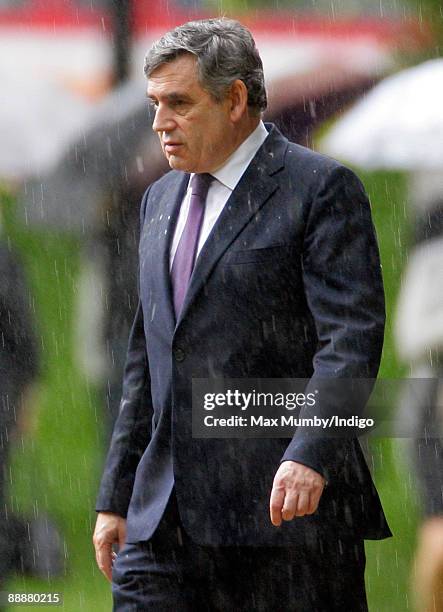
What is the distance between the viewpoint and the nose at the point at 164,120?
3.24m

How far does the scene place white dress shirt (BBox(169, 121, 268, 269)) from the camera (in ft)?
10.8

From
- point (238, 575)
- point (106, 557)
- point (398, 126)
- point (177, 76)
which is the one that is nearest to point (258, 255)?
point (177, 76)

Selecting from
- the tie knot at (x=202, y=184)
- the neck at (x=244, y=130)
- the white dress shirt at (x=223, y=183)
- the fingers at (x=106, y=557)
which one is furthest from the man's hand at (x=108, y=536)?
the neck at (x=244, y=130)

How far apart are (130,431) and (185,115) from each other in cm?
80

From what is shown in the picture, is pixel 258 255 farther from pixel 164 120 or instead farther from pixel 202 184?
pixel 164 120

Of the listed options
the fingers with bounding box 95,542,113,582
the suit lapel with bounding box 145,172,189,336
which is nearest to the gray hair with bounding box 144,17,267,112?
the suit lapel with bounding box 145,172,189,336

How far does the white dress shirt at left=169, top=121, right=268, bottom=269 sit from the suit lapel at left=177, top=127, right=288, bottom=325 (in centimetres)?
2

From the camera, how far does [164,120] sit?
324cm

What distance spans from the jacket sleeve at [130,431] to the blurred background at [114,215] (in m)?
0.71

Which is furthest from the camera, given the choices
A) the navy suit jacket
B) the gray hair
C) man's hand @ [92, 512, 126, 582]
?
man's hand @ [92, 512, 126, 582]

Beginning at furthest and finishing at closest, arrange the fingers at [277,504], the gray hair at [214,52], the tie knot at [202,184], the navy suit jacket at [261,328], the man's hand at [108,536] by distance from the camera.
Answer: the man's hand at [108,536], the tie knot at [202,184], the gray hair at [214,52], the navy suit jacket at [261,328], the fingers at [277,504]

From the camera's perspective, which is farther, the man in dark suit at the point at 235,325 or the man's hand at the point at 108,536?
the man's hand at the point at 108,536

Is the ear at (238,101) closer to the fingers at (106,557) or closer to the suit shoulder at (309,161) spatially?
the suit shoulder at (309,161)

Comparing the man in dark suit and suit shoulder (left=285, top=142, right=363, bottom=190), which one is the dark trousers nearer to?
the man in dark suit
